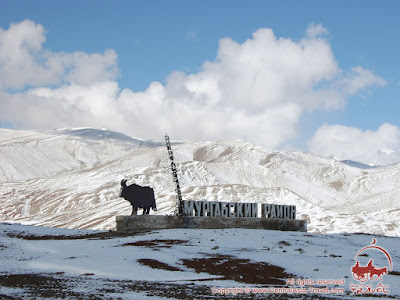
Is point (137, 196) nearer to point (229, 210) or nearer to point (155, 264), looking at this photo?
point (229, 210)

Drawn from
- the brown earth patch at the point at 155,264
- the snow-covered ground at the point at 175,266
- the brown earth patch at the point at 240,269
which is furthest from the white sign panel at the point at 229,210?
the brown earth patch at the point at 155,264

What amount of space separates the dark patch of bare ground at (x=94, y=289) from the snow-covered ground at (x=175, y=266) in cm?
4

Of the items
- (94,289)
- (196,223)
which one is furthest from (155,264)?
(196,223)

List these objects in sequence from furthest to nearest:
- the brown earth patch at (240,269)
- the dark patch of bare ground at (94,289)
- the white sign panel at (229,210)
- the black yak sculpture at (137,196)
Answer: the white sign panel at (229,210) → the black yak sculpture at (137,196) → the brown earth patch at (240,269) → the dark patch of bare ground at (94,289)

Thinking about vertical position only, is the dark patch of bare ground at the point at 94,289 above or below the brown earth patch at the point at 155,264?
below

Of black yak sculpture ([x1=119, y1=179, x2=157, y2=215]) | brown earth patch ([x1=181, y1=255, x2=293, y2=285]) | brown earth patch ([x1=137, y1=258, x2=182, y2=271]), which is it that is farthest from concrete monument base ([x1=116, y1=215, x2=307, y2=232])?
brown earth patch ([x1=137, y1=258, x2=182, y2=271])

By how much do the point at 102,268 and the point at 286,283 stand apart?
991 cm

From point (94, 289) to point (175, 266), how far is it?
31.9 feet

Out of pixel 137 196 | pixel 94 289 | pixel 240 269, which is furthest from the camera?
pixel 137 196

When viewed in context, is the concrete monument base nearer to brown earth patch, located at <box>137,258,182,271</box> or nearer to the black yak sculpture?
the black yak sculpture

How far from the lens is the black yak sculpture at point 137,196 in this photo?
54987mm

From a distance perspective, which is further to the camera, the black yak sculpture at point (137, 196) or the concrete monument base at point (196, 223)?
the black yak sculpture at point (137, 196)

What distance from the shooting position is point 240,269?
2984 centimetres

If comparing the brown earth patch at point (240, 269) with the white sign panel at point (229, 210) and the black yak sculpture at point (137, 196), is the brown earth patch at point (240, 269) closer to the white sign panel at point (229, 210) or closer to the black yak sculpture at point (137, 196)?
the black yak sculpture at point (137, 196)
